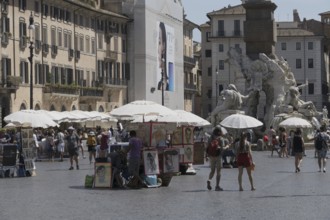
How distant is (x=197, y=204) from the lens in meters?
20.1

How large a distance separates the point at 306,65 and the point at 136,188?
320 ft

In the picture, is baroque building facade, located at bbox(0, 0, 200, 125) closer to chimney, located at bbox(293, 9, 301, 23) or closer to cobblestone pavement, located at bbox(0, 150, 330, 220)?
chimney, located at bbox(293, 9, 301, 23)

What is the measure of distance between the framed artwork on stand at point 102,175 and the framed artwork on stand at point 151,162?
3.02 feet

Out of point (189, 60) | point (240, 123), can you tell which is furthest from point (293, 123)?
point (189, 60)

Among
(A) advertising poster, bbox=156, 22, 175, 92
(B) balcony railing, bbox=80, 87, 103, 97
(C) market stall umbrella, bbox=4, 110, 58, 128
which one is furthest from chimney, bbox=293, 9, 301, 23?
(C) market stall umbrella, bbox=4, 110, 58, 128

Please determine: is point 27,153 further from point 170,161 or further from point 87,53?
point 87,53

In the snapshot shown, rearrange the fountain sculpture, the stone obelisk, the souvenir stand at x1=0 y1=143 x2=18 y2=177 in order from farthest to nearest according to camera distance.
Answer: the stone obelisk → the fountain sculpture → the souvenir stand at x1=0 y1=143 x2=18 y2=177

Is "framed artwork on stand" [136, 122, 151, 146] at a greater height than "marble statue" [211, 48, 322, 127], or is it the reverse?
"marble statue" [211, 48, 322, 127]

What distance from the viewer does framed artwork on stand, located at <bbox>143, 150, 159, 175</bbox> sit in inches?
1005

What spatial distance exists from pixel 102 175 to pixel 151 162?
1.29 m

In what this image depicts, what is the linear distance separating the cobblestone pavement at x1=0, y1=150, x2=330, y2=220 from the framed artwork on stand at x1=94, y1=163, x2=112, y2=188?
0.60m

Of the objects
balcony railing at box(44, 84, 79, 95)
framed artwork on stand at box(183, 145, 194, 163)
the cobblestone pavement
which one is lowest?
the cobblestone pavement

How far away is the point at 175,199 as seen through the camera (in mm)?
21500

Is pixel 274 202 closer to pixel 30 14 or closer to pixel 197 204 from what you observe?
pixel 197 204
